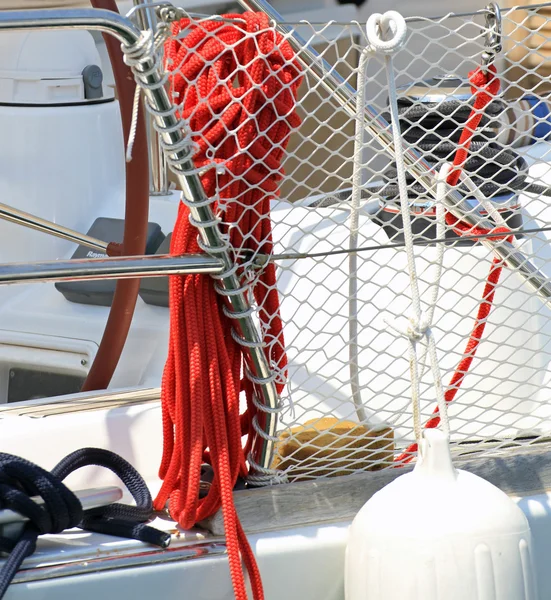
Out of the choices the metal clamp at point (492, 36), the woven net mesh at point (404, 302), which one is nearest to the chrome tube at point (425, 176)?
the woven net mesh at point (404, 302)

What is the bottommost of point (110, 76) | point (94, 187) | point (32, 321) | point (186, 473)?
point (186, 473)

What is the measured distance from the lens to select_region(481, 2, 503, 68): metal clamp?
119 cm

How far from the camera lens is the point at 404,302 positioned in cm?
162

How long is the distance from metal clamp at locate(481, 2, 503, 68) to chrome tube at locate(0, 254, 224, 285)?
1.69 ft

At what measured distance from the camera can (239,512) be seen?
1097 mm

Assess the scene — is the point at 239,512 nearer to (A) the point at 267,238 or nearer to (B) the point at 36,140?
(A) the point at 267,238

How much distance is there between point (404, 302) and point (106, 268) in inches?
30.7

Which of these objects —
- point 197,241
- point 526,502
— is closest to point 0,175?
point 197,241

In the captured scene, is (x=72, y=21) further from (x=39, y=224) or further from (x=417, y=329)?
(x=39, y=224)

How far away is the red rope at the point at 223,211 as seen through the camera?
1019mm

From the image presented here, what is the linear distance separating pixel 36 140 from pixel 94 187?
0.73 feet

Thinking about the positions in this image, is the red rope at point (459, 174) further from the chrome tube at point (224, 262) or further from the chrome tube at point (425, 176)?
the chrome tube at point (224, 262)

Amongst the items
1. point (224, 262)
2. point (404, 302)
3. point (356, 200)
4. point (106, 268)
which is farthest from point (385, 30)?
point (404, 302)

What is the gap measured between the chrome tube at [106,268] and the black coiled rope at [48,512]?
0.23 m
